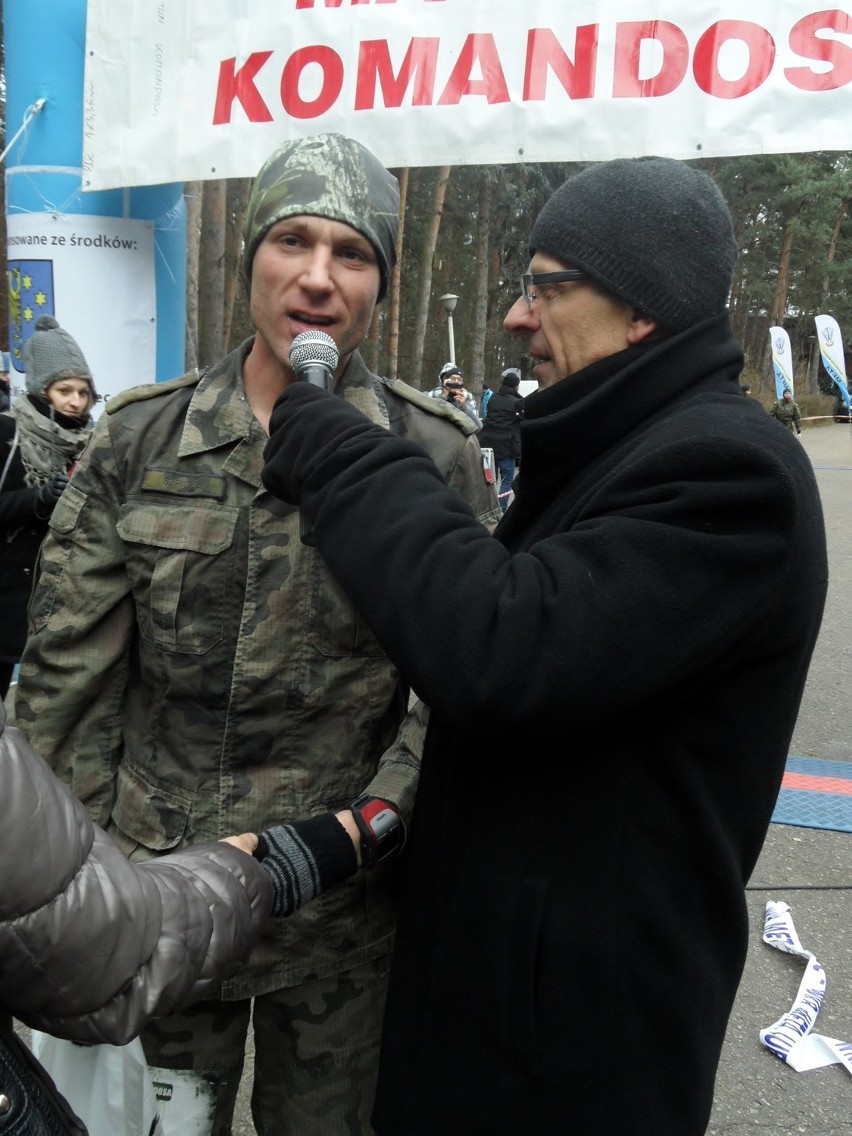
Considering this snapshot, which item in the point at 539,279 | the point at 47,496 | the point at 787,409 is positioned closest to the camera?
the point at 539,279

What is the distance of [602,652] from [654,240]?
560mm

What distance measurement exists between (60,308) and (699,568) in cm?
389

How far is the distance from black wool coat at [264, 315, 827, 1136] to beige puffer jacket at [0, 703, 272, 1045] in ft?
1.15

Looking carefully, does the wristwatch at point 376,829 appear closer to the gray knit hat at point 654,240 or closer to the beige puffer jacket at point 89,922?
the beige puffer jacket at point 89,922

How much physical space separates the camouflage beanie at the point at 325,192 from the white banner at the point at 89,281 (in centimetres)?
284

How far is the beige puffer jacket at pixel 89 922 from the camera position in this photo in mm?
1032

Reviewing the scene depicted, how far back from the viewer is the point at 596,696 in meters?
1.18

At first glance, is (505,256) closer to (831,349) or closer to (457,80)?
(831,349)

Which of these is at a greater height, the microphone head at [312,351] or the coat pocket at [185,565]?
the microphone head at [312,351]

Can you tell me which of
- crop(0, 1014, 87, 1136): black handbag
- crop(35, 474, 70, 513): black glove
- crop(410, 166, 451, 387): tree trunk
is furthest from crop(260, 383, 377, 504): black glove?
crop(410, 166, 451, 387): tree trunk

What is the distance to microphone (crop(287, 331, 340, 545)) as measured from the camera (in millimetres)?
1522

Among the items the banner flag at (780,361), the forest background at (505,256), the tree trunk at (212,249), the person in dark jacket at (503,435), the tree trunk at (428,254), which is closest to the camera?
the tree trunk at (212,249)

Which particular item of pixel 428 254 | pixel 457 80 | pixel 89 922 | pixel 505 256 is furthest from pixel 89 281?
pixel 505 256

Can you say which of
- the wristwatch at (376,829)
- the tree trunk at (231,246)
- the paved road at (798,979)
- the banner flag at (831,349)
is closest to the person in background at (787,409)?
the banner flag at (831,349)
